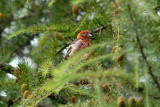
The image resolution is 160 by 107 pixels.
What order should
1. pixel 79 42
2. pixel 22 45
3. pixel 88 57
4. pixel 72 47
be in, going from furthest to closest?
pixel 22 45 < pixel 79 42 < pixel 72 47 < pixel 88 57

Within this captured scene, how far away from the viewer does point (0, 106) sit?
4.20 meters

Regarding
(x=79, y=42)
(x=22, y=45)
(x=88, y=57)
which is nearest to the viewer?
(x=88, y=57)

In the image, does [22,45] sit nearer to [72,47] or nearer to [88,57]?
[72,47]

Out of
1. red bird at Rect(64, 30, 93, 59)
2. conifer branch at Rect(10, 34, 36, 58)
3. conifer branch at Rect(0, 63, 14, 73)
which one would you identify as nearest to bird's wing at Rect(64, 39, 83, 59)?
red bird at Rect(64, 30, 93, 59)

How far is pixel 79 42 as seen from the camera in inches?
178

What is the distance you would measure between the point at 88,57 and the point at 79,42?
5.49 ft

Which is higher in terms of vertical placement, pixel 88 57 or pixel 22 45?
pixel 22 45

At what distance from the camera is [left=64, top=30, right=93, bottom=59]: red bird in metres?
3.97

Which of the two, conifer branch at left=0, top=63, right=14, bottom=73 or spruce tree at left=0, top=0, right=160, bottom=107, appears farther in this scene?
conifer branch at left=0, top=63, right=14, bottom=73

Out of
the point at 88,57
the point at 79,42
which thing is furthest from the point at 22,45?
the point at 88,57

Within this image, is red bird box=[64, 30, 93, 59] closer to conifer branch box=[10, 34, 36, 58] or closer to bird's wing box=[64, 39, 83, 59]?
bird's wing box=[64, 39, 83, 59]

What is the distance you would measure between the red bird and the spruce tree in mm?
134

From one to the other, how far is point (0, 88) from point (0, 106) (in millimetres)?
655

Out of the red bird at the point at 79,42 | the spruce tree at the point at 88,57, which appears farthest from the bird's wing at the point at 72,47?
the spruce tree at the point at 88,57
